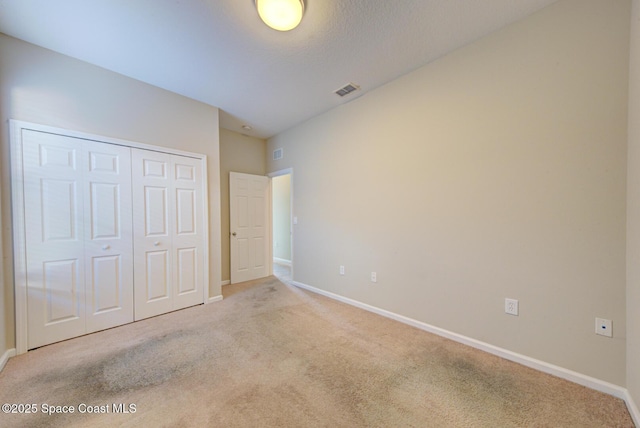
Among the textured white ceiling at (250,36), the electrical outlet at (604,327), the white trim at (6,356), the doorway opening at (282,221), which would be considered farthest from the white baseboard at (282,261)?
the electrical outlet at (604,327)

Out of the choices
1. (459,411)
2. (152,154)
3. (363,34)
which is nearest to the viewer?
(459,411)

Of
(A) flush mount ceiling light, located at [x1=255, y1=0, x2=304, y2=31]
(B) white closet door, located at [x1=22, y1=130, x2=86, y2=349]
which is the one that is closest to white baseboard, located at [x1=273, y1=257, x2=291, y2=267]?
(B) white closet door, located at [x1=22, y1=130, x2=86, y2=349]

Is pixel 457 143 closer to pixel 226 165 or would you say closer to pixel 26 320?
pixel 226 165

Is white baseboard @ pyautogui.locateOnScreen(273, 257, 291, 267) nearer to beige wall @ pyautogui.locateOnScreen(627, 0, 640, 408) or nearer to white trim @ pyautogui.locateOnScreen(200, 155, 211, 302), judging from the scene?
white trim @ pyautogui.locateOnScreen(200, 155, 211, 302)

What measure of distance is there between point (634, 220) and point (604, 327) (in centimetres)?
75

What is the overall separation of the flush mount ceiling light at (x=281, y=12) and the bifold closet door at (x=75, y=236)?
2115 millimetres

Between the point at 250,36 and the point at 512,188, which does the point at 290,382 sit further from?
the point at 250,36

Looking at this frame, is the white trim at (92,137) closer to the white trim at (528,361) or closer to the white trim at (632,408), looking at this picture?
the white trim at (528,361)

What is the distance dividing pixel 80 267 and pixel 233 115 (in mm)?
2632

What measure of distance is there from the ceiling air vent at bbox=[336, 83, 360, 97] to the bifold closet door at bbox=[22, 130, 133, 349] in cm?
261

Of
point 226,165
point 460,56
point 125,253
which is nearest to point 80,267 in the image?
point 125,253

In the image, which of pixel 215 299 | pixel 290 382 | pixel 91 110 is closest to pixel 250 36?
A: pixel 91 110

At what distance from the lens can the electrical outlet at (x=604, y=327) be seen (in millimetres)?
1519

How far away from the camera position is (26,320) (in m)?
2.03
